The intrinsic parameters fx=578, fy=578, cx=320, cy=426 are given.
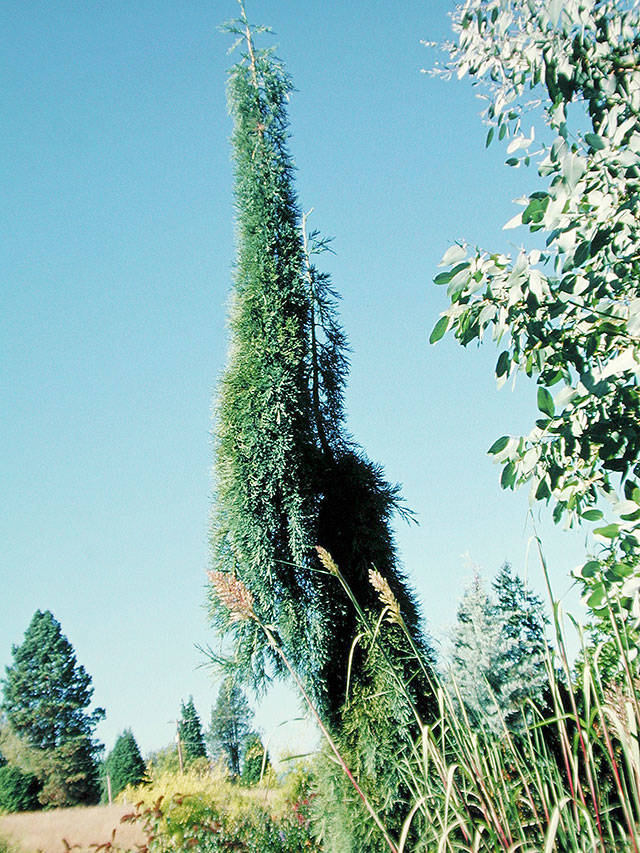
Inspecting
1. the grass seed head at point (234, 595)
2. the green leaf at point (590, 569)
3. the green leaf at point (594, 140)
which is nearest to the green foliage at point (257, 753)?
the grass seed head at point (234, 595)

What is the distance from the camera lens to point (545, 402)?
1.62 meters

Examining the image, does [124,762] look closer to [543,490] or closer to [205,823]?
[205,823]

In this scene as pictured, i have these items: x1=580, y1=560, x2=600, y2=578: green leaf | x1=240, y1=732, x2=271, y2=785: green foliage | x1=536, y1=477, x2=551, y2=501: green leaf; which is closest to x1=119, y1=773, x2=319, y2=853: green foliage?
x1=240, y1=732, x2=271, y2=785: green foliage

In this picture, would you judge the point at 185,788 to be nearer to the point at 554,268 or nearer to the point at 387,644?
the point at 387,644

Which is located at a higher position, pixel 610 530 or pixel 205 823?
pixel 610 530

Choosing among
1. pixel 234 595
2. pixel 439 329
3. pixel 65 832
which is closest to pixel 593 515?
pixel 439 329

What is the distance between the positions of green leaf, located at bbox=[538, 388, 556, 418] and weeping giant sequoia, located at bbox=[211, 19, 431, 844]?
6.96 ft

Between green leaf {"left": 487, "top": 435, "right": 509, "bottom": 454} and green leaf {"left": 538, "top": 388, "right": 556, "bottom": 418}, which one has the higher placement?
green leaf {"left": 538, "top": 388, "right": 556, "bottom": 418}

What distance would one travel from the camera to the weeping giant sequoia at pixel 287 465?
3613 millimetres

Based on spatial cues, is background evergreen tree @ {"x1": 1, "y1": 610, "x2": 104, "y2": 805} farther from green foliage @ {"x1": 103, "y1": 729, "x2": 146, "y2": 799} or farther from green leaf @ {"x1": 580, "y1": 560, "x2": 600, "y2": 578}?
green leaf @ {"x1": 580, "y1": 560, "x2": 600, "y2": 578}

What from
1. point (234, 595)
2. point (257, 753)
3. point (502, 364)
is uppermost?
point (502, 364)

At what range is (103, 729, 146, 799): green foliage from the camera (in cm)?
1817

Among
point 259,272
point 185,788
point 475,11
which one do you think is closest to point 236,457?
point 259,272

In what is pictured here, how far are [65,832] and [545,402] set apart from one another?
6.59 m
